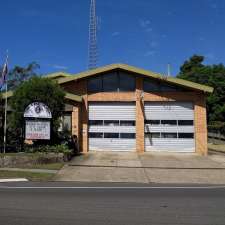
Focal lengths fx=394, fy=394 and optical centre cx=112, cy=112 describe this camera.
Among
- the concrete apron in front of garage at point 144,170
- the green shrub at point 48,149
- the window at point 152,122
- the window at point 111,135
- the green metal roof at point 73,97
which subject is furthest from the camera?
the window at point 111,135

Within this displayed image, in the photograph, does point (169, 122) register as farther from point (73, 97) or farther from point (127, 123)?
point (73, 97)

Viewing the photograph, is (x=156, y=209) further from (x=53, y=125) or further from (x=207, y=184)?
(x=53, y=125)

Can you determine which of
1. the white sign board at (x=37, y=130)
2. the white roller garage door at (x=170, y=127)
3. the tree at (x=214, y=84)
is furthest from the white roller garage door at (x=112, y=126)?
the tree at (x=214, y=84)

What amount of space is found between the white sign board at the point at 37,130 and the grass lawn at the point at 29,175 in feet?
16.1

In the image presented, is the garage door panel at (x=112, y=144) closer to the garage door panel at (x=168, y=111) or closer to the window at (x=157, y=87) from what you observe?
the garage door panel at (x=168, y=111)

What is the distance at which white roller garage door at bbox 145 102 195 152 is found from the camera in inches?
1061

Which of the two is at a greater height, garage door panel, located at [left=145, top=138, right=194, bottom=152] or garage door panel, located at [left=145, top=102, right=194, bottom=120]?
garage door panel, located at [left=145, top=102, right=194, bottom=120]

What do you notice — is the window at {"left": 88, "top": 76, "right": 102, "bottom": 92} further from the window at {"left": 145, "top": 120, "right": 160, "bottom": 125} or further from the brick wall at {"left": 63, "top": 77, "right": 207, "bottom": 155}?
the window at {"left": 145, "top": 120, "right": 160, "bottom": 125}

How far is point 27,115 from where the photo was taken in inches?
854

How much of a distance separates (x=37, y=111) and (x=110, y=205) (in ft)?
43.3

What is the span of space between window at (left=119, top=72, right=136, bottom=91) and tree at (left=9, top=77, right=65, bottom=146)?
5.95m

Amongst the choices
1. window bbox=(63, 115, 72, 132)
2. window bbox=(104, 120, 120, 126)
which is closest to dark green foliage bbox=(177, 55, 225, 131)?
window bbox=(104, 120, 120, 126)

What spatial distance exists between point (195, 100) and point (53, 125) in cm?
1019

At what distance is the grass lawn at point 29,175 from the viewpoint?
1541 cm
